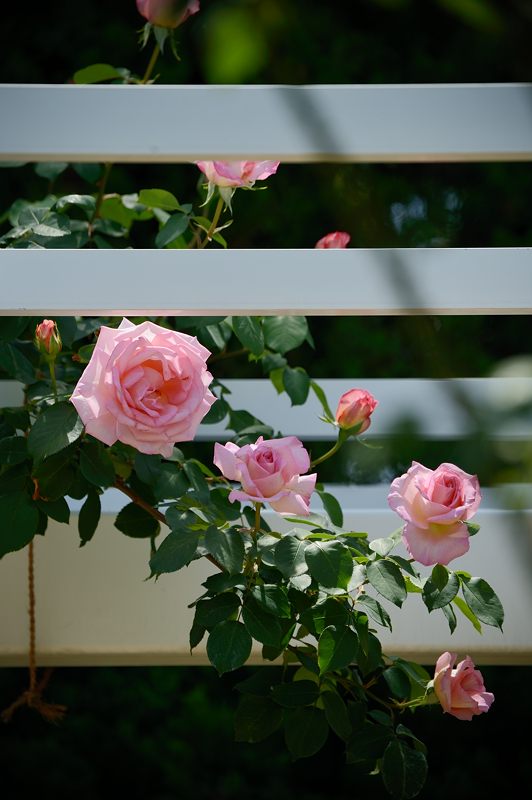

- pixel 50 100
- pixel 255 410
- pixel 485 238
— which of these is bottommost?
pixel 485 238

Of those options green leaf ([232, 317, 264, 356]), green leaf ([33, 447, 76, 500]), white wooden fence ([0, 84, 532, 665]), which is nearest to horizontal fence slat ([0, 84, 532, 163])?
white wooden fence ([0, 84, 532, 665])

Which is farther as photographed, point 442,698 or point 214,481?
point 214,481

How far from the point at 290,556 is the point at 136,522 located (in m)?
0.27

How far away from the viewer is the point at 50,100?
1.09m

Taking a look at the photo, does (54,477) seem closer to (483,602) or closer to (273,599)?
(273,599)

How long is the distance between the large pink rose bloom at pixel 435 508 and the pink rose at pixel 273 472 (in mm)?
89

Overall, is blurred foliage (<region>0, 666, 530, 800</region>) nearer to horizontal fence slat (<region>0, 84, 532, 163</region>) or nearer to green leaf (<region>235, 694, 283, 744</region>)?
green leaf (<region>235, 694, 283, 744</region>)

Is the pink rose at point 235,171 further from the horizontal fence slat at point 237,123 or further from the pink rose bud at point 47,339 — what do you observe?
the pink rose bud at point 47,339

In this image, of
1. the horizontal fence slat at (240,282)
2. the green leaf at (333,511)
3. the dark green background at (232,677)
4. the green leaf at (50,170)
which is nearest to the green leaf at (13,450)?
the horizontal fence slat at (240,282)

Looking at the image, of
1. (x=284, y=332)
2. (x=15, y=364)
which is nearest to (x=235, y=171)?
(x=284, y=332)

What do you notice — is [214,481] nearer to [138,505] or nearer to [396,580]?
[138,505]

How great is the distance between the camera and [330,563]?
988mm

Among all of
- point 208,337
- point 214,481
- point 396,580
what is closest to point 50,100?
point 208,337

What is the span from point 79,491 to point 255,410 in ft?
1.80
